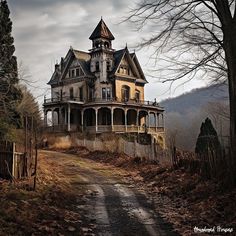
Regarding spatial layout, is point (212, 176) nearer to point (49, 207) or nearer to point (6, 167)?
point (49, 207)

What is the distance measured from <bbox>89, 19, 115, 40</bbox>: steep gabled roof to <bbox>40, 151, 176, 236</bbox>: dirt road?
Answer: 3694cm

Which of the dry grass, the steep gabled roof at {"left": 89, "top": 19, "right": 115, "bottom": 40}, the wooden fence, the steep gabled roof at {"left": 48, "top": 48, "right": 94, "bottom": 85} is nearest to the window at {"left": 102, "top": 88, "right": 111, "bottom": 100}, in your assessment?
the steep gabled roof at {"left": 48, "top": 48, "right": 94, "bottom": 85}

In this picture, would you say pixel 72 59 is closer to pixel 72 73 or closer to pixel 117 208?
pixel 72 73

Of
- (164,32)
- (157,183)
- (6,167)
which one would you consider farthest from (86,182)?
(164,32)

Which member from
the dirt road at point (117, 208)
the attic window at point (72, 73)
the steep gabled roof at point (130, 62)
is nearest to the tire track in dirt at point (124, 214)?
the dirt road at point (117, 208)

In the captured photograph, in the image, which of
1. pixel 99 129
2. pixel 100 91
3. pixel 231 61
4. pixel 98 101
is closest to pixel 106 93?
pixel 100 91

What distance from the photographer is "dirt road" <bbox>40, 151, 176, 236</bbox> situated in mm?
9719

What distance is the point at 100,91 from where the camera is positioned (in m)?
54.2

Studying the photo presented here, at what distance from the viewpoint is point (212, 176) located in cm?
1364

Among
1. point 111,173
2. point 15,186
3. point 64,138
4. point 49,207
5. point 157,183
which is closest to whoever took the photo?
point 49,207

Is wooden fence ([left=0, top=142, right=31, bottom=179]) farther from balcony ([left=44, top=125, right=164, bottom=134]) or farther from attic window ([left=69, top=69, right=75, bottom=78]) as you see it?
attic window ([left=69, top=69, right=75, bottom=78])

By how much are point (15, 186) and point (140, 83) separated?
4718 centimetres

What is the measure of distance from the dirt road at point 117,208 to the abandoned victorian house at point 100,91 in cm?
3182

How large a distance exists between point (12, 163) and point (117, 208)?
4.73 meters
